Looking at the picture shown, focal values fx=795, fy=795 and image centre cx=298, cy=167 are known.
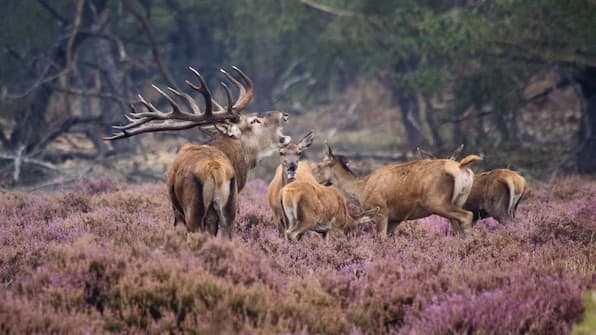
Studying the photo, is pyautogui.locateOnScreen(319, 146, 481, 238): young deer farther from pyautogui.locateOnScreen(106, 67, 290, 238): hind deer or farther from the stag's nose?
pyautogui.locateOnScreen(106, 67, 290, 238): hind deer

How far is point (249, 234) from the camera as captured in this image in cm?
990

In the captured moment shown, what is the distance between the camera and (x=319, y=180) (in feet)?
37.5

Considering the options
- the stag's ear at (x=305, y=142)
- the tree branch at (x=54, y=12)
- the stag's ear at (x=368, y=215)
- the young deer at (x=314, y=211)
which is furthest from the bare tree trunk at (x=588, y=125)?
the tree branch at (x=54, y=12)

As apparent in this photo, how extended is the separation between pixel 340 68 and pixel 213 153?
72.4ft

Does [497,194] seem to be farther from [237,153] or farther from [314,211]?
[237,153]

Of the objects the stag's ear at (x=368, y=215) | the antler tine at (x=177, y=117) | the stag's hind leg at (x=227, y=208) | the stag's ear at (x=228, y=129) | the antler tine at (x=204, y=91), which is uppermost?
the antler tine at (x=204, y=91)

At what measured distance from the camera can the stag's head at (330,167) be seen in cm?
1120

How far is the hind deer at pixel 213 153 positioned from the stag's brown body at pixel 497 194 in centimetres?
274

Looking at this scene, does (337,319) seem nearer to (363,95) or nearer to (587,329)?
(587,329)

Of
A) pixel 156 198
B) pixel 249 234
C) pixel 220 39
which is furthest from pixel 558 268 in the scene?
pixel 220 39

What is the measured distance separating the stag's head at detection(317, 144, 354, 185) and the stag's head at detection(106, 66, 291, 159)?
127cm

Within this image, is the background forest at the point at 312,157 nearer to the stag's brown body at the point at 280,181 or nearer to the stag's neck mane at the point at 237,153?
the stag's brown body at the point at 280,181

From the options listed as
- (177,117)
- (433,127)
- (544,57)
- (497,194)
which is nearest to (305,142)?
(177,117)

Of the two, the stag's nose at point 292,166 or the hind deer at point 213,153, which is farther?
the stag's nose at point 292,166
